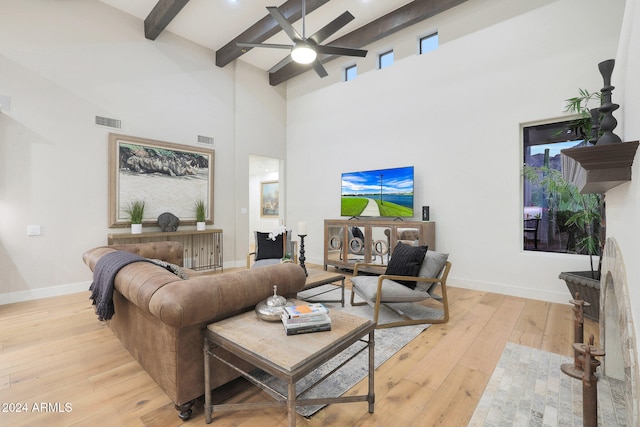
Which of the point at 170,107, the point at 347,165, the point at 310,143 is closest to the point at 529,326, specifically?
the point at 347,165

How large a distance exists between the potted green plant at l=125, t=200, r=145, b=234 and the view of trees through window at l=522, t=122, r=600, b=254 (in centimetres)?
553

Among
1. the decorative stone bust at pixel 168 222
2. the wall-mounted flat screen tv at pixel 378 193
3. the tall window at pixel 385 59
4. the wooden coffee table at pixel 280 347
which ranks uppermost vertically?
the tall window at pixel 385 59

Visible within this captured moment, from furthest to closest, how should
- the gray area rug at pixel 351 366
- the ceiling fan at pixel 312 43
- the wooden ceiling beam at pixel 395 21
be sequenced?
the wooden ceiling beam at pixel 395 21
the ceiling fan at pixel 312 43
the gray area rug at pixel 351 366

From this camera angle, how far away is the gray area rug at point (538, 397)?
5.24 feet

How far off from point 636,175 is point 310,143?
556 cm

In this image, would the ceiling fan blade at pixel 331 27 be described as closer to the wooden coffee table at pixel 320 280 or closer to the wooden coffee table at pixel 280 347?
the wooden coffee table at pixel 320 280

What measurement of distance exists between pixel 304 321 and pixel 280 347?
0.68ft

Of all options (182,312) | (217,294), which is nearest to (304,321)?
(217,294)

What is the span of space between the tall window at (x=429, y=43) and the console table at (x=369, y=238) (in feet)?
9.45

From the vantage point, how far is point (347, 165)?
5684 mm

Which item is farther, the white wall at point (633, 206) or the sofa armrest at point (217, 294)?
the sofa armrest at point (217, 294)

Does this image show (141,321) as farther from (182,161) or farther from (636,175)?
(182,161)

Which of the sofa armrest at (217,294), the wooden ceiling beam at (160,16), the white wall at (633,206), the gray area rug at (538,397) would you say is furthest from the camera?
the wooden ceiling beam at (160,16)

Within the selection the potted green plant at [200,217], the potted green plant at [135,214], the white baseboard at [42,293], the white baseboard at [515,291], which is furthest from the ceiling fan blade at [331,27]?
the white baseboard at [42,293]
